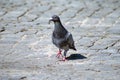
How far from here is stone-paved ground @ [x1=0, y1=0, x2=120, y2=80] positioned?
819 centimetres

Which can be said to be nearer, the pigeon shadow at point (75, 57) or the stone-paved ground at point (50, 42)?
the stone-paved ground at point (50, 42)

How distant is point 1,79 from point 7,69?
649 mm

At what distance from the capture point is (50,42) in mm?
10320

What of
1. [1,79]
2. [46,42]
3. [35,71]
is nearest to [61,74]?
[35,71]

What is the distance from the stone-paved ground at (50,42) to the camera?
26.9 ft

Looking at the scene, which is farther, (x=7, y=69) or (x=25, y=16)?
(x=25, y=16)

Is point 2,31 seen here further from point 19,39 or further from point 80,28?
point 80,28

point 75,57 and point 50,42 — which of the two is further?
point 50,42

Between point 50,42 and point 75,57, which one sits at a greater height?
point 50,42

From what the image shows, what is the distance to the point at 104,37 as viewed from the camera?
10570mm

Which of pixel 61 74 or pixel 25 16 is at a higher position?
pixel 25 16

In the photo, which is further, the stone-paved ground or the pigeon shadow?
the pigeon shadow

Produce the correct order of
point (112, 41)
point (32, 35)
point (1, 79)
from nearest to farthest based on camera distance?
1. point (1, 79)
2. point (112, 41)
3. point (32, 35)

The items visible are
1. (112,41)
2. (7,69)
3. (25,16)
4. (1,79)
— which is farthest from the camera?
(25,16)
